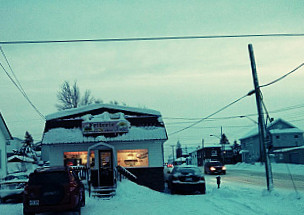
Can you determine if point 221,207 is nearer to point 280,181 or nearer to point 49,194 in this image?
point 49,194

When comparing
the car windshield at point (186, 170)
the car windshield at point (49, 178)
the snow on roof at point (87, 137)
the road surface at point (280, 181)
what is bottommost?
the road surface at point (280, 181)

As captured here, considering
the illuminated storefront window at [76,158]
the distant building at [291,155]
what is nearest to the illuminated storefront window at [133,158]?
the illuminated storefront window at [76,158]

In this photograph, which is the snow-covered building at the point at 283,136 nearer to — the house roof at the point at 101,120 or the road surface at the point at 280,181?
the road surface at the point at 280,181

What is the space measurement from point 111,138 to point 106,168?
1.83 metres

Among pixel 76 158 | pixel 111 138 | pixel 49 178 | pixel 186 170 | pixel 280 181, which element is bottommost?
pixel 280 181

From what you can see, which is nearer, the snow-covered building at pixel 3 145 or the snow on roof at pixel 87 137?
the snow on roof at pixel 87 137

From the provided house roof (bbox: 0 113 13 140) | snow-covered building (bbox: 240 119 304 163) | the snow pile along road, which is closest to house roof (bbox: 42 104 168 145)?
the snow pile along road

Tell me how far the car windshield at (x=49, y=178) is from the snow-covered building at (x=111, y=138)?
1009 centimetres

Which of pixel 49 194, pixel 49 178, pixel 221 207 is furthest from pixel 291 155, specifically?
pixel 49 194

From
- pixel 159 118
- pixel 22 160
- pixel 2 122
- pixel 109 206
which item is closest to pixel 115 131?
pixel 159 118

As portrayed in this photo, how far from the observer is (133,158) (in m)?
22.1

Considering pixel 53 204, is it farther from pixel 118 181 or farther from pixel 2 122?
pixel 2 122

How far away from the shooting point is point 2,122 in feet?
92.6

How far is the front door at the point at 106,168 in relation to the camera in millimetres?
21250
